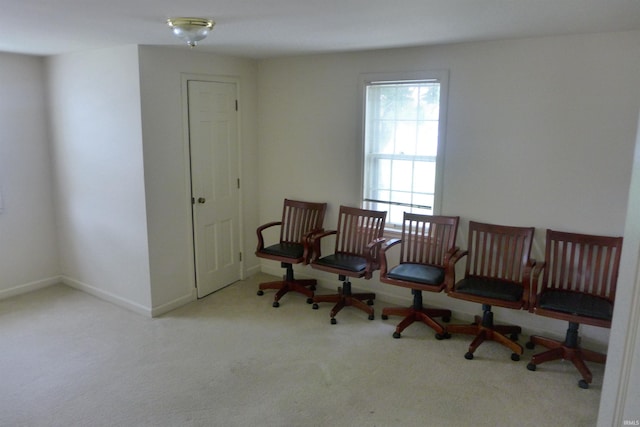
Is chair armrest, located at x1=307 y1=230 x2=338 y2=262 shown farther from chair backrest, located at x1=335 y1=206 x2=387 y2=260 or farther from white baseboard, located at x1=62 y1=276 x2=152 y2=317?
white baseboard, located at x1=62 y1=276 x2=152 y2=317

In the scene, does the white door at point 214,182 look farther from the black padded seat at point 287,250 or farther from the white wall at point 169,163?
the black padded seat at point 287,250

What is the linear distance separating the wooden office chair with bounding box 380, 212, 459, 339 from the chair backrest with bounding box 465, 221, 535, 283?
0.53 ft

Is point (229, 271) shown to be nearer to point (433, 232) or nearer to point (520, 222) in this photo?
point (433, 232)

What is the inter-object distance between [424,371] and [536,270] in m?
1.02

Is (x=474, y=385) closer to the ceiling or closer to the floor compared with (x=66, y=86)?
closer to the floor

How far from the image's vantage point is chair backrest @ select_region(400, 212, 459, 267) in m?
3.74

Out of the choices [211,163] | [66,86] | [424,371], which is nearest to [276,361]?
[424,371]

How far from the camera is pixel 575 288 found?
10.9ft

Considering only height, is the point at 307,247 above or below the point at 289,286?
above

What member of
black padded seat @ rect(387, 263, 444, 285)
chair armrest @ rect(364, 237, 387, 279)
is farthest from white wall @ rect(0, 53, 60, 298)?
black padded seat @ rect(387, 263, 444, 285)

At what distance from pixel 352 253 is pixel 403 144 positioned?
1043mm

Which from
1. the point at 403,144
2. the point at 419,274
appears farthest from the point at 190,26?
the point at 419,274

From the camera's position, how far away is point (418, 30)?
2990 mm

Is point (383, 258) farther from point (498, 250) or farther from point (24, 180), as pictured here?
point (24, 180)
